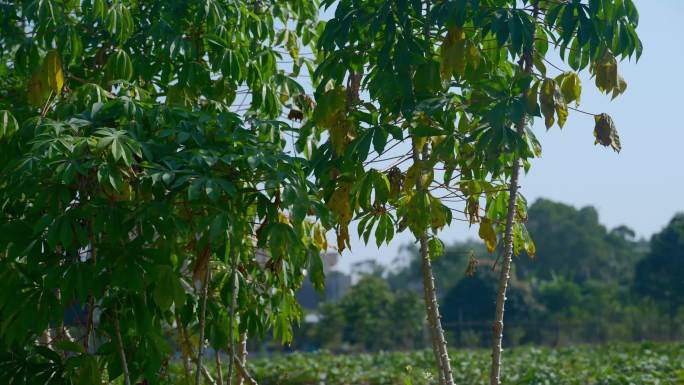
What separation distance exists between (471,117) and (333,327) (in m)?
23.9

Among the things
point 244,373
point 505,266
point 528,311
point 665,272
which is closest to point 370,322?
point 528,311

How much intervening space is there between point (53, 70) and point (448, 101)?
6.48 feet

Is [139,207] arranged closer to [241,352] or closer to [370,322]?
[241,352]

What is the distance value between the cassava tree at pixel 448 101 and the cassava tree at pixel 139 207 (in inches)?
11.4

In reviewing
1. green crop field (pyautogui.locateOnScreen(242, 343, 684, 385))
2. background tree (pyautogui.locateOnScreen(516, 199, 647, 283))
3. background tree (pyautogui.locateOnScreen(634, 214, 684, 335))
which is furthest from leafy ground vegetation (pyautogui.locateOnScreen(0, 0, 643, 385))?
background tree (pyautogui.locateOnScreen(516, 199, 647, 283))

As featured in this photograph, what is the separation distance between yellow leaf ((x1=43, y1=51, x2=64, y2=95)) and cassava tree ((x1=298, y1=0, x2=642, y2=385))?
1.34m

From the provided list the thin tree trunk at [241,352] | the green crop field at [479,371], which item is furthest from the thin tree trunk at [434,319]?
the green crop field at [479,371]

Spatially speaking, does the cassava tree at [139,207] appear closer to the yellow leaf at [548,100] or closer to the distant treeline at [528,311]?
the yellow leaf at [548,100]

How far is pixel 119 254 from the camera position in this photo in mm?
3637

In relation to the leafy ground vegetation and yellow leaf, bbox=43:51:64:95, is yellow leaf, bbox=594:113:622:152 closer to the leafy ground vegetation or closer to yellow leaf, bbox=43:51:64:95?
the leafy ground vegetation

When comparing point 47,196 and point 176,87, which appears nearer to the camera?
point 47,196

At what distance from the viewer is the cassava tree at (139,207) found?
11.7 ft

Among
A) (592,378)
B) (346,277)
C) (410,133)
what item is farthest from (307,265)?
(346,277)

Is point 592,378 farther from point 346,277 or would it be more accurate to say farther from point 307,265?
point 346,277
